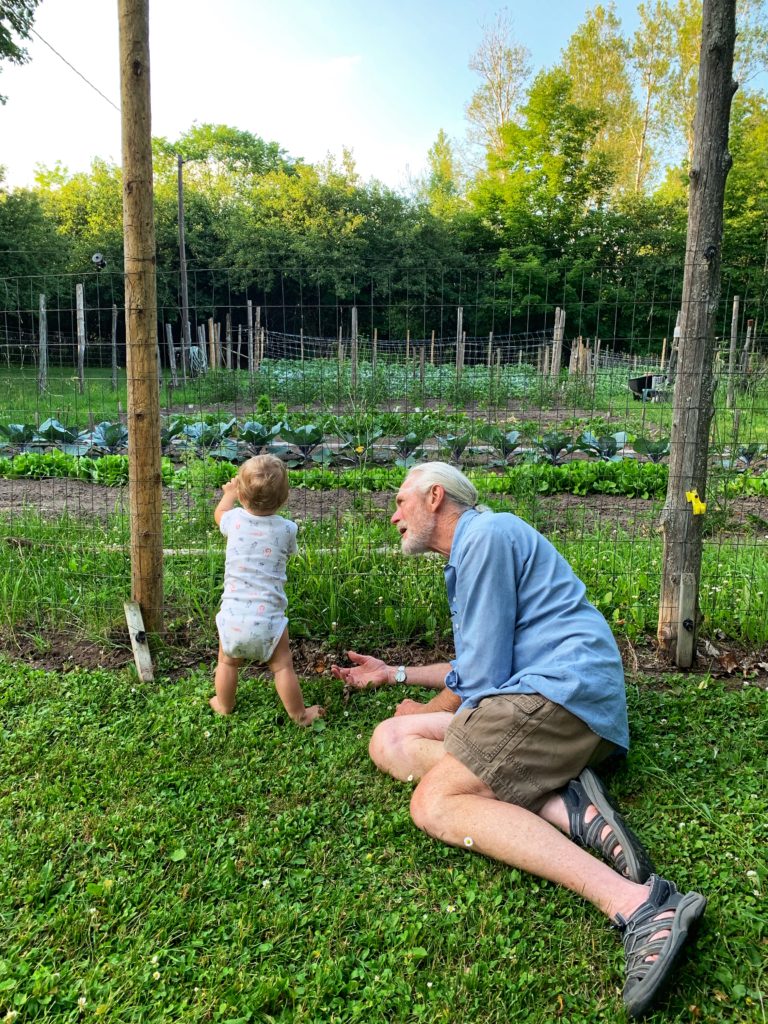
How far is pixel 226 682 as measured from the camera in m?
3.14

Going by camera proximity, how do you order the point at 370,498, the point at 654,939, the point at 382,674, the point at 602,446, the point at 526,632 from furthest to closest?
1. the point at 602,446
2. the point at 370,498
3. the point at 382,674
4. the point at 526,632
5. the point at 654,939

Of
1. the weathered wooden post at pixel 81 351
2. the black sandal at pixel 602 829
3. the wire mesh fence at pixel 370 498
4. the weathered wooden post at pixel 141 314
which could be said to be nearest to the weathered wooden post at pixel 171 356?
the wire mesh fence at pixel 370 498

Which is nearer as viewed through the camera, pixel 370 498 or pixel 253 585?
pixel 253 585

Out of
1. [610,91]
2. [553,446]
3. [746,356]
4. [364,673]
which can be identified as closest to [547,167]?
[610,91]

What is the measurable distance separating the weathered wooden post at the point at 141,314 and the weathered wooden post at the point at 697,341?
245 cm

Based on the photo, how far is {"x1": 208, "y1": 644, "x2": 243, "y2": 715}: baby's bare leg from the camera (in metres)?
3.12

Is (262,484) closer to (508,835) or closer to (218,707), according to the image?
(218,707)

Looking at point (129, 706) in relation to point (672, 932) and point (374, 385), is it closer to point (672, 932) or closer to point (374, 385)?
point (672, 932)

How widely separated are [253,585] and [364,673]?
723mm

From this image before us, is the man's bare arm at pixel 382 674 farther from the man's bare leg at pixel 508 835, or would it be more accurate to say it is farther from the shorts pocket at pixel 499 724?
the shorts pocket at pixel 499 724

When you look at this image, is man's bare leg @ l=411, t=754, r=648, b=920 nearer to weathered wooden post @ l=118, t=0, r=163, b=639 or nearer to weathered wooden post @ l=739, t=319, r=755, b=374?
weathered wooden post @ l=118, t=0, r=163, b=639

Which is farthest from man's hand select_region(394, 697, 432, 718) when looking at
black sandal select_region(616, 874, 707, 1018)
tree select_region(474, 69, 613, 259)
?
tree select_region(474, 69, 613, 259)

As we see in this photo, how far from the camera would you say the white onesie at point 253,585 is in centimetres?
304

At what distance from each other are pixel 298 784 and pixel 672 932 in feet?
4.38
